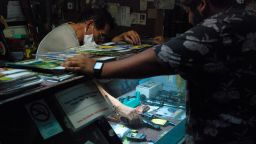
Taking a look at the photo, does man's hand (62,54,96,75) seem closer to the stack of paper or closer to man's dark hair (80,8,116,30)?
the stack of paper

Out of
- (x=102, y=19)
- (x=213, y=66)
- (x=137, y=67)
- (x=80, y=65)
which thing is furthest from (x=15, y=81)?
(x=102, y=19)

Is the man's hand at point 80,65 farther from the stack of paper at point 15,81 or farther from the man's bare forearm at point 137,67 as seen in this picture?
the stack of paper at point 15,81

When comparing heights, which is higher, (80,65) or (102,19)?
(102,19)

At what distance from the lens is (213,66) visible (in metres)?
1.15

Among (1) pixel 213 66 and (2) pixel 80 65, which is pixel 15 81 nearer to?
(2) pixel 80 65

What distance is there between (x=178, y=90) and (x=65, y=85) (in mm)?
1531

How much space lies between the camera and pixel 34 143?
120cm

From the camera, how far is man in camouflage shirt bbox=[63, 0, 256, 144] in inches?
44.4

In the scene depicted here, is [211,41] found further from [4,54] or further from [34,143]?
[4,54]

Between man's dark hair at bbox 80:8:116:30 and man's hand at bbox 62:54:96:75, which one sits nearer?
man's hand at bbox 62:54:96:75

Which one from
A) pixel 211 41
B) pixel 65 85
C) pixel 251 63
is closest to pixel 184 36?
pixel 211 41

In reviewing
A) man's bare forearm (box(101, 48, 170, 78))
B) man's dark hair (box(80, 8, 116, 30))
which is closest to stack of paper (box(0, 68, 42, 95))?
man's bare forearm (box(101, 48, 170, 78))

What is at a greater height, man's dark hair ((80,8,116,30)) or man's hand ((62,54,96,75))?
man's dark hair ((80,8,116,30))

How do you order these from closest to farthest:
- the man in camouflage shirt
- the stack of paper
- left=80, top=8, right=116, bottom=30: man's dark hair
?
1. the stack of paper
2. the man in camouflage shirt
3. left=80, top=8, right=116, bottom=30: man's dark hair
